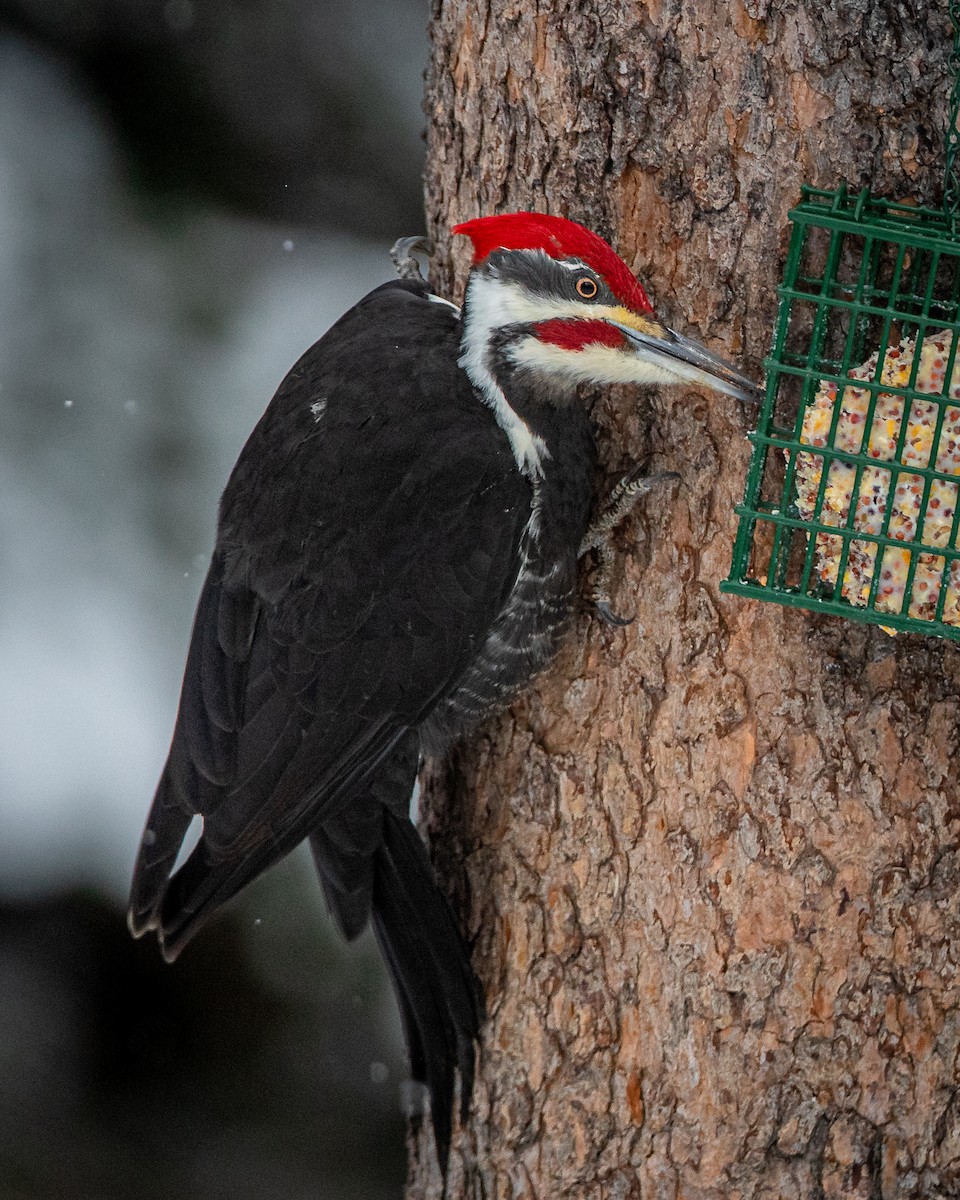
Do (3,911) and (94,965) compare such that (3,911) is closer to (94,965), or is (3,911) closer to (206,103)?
(94,965)

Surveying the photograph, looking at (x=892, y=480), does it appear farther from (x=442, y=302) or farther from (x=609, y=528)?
(x=442, y=302)

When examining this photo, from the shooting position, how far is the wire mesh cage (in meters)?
2.31

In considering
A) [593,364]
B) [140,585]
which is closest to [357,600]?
[593,364]

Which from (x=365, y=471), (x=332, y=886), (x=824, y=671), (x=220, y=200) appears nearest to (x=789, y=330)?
(x=824, y=671)

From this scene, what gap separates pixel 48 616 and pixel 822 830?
2.64 metres

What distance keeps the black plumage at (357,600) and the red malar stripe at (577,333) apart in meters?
0.15

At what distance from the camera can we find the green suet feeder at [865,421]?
2.31 m

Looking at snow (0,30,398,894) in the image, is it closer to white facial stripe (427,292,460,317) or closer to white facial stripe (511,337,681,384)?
white facial stripe (427,292,460,317)

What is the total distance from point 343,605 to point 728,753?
770 mm

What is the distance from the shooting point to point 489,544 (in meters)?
2.66

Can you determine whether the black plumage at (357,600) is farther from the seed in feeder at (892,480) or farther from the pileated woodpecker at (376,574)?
the seed in feeder at (892,480)

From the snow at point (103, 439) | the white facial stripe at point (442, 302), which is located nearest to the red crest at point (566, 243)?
the white facial stripe at point (442, 302)

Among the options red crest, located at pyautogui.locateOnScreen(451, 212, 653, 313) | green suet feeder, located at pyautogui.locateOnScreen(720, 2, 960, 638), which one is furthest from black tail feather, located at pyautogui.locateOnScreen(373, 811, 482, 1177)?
red crest, located at pyautogui.locateOnScreen(451, 212, 653, 313)

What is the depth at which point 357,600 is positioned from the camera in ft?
8.80
